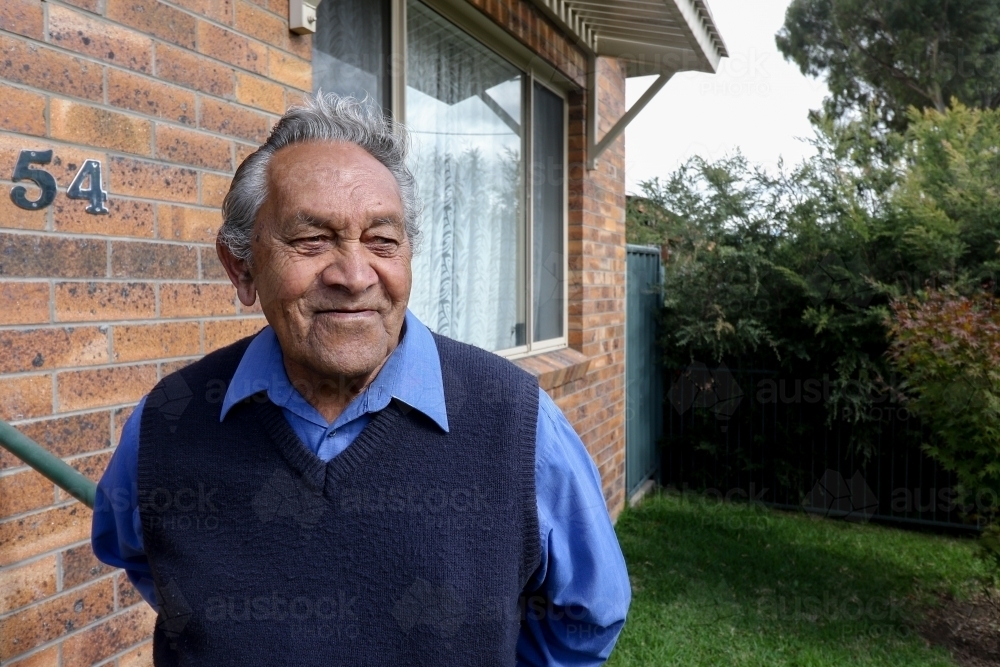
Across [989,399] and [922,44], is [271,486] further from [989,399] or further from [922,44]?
[922,44]

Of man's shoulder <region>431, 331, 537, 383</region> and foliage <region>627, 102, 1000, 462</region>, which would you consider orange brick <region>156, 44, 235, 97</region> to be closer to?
man's shoulder <region>431, 331, 537, 383</region>

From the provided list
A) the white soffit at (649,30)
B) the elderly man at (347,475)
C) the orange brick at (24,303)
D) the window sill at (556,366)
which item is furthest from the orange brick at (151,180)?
the white soffit at (649,30)

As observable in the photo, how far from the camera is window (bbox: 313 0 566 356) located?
3387mm

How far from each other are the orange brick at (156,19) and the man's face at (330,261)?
92 cm

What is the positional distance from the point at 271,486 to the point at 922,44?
16745 millimetres

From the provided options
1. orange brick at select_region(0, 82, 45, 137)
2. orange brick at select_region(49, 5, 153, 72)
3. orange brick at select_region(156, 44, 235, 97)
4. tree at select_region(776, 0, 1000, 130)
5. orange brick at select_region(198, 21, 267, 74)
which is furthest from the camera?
tree at select_region(776, 0, 1000, 130)

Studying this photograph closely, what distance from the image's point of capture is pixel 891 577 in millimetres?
5363

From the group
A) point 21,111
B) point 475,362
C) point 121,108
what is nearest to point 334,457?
point 475,362

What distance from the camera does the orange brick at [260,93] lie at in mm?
2436

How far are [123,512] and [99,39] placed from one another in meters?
1.15

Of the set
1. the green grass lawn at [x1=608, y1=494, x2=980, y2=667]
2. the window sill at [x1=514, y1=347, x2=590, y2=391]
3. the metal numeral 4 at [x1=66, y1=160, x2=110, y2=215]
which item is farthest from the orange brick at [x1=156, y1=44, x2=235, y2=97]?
the green grass lawn at [x1=608, y1=494, x2=980, y2=667]

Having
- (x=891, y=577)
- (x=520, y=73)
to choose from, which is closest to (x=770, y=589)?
(x=891, y=577)

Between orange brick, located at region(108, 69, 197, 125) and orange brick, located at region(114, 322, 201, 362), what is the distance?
21.4 inches

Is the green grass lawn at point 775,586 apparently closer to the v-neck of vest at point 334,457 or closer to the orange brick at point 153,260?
the orange brick at point 153,260
